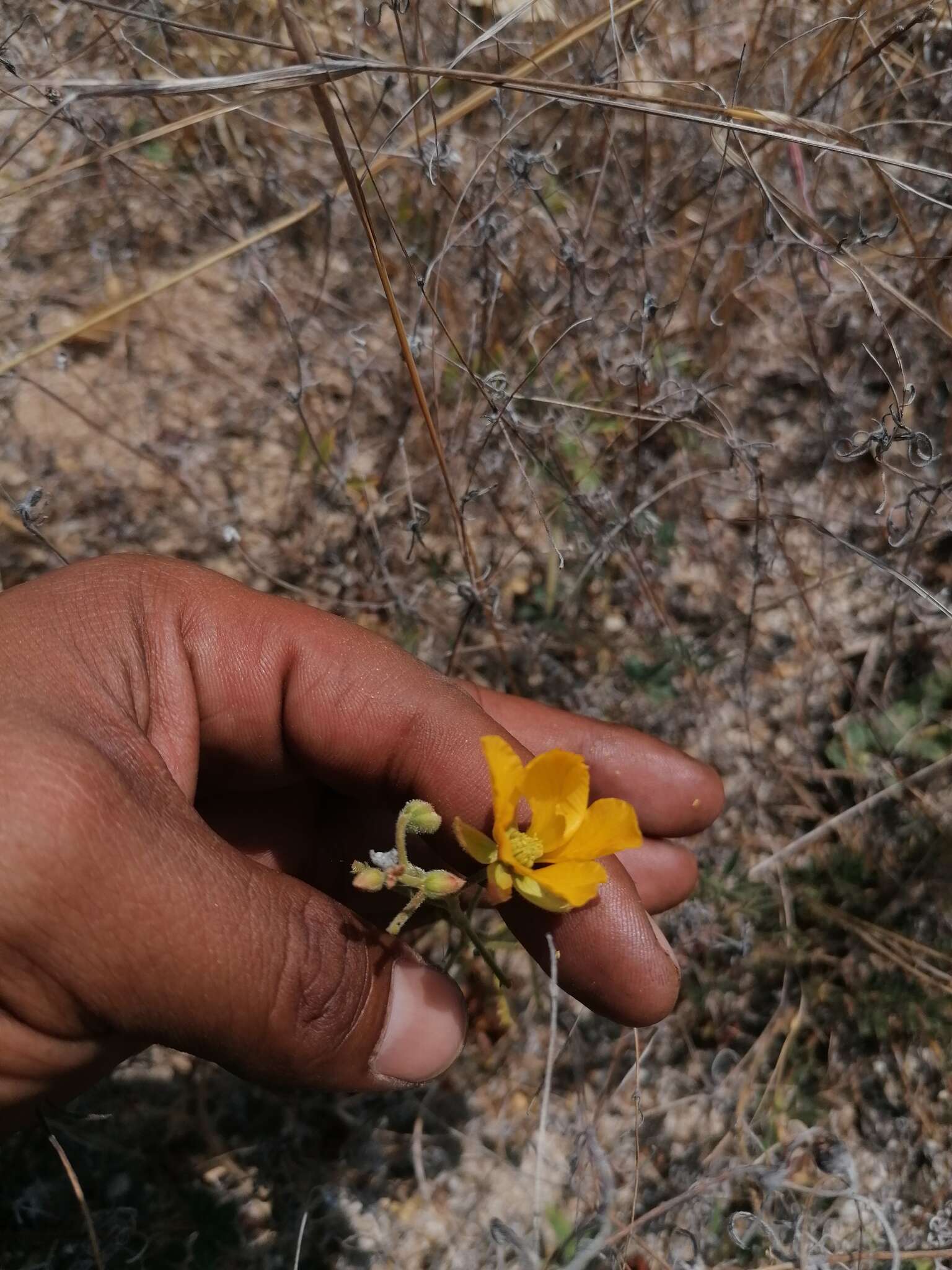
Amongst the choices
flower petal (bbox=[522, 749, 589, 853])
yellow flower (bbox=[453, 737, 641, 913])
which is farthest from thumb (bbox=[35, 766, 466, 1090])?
flower petal (bbox=[522, 749, 589, 853])

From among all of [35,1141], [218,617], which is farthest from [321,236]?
[35,1141]

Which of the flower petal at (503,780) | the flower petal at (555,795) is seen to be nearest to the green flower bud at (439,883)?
the flower petal at (503,780)

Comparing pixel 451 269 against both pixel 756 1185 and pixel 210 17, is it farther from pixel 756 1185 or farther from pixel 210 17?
pixel 756 1185

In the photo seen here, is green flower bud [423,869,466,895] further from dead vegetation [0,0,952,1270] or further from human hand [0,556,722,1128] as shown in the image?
dead vegetation [0,0,952,1270]

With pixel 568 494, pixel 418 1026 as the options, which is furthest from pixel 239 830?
pixel 568 494

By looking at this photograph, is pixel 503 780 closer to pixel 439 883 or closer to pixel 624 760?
pixel 439 883

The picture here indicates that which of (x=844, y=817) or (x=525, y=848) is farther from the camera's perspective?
(x=844, y=817)
